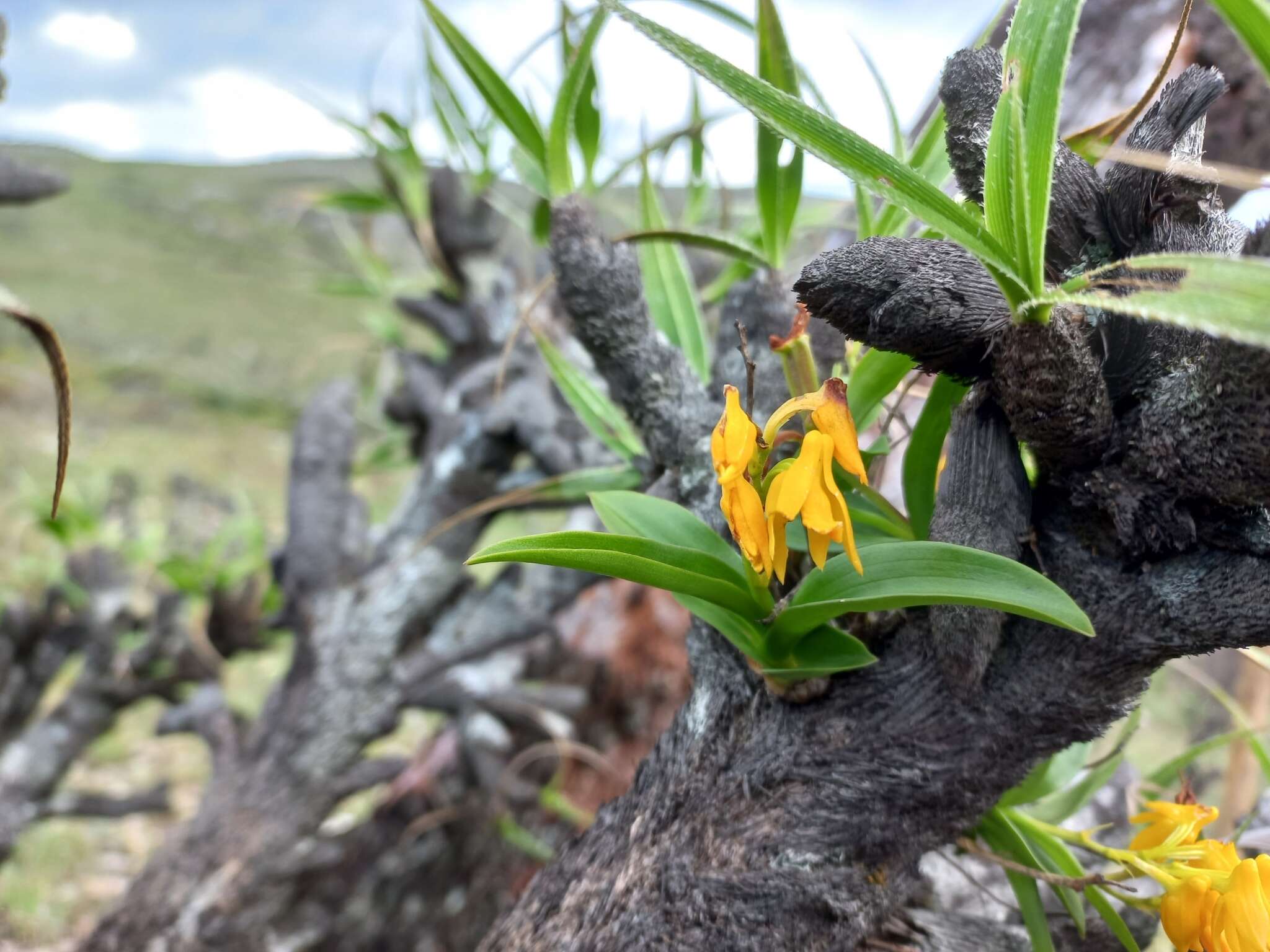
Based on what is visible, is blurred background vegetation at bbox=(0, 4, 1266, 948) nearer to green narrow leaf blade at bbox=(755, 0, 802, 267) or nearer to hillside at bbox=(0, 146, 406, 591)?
hillside at bbox=(0, 146, 406, 591)

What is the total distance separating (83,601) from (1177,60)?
1.98m

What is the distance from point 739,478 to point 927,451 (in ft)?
0.46

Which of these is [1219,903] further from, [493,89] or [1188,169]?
[493,89]

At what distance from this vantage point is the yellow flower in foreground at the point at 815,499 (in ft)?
1.10

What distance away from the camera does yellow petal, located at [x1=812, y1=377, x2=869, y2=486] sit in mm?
347

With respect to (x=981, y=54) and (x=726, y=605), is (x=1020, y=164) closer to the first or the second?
(x=981, y=54)

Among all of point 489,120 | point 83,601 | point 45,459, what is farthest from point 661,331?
point 45,459

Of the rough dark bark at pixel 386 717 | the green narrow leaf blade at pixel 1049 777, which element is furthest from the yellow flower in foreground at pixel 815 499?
the rough dark bark at pixel 386 717

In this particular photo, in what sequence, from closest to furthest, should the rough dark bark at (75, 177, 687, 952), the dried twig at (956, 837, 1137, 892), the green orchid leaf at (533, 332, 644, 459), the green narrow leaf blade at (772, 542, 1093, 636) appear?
the green narrow leaf blade at (772, 542, 1093, 636)
the dried twig at (956, 837, 1137, 892)
the green orchid leaf at (533, 332, 644, 459)
the rough dark bark at (75, 177, 687, 952)

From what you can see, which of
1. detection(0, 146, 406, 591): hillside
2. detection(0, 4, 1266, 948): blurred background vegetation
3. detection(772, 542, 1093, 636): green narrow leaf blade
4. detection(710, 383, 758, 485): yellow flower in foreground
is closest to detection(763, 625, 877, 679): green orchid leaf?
detection(772, 542, 1093, 636): green narrow leaf blade

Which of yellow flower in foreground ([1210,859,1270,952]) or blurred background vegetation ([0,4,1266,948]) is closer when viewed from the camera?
yellow flower in foreground ([1210,859,1270,952])

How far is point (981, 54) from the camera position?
1.30 feet

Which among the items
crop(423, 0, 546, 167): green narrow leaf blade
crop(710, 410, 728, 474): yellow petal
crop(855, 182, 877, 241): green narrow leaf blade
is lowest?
crop(710, 410, 728, 474): yellow petal

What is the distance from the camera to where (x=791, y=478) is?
337 millimetres
